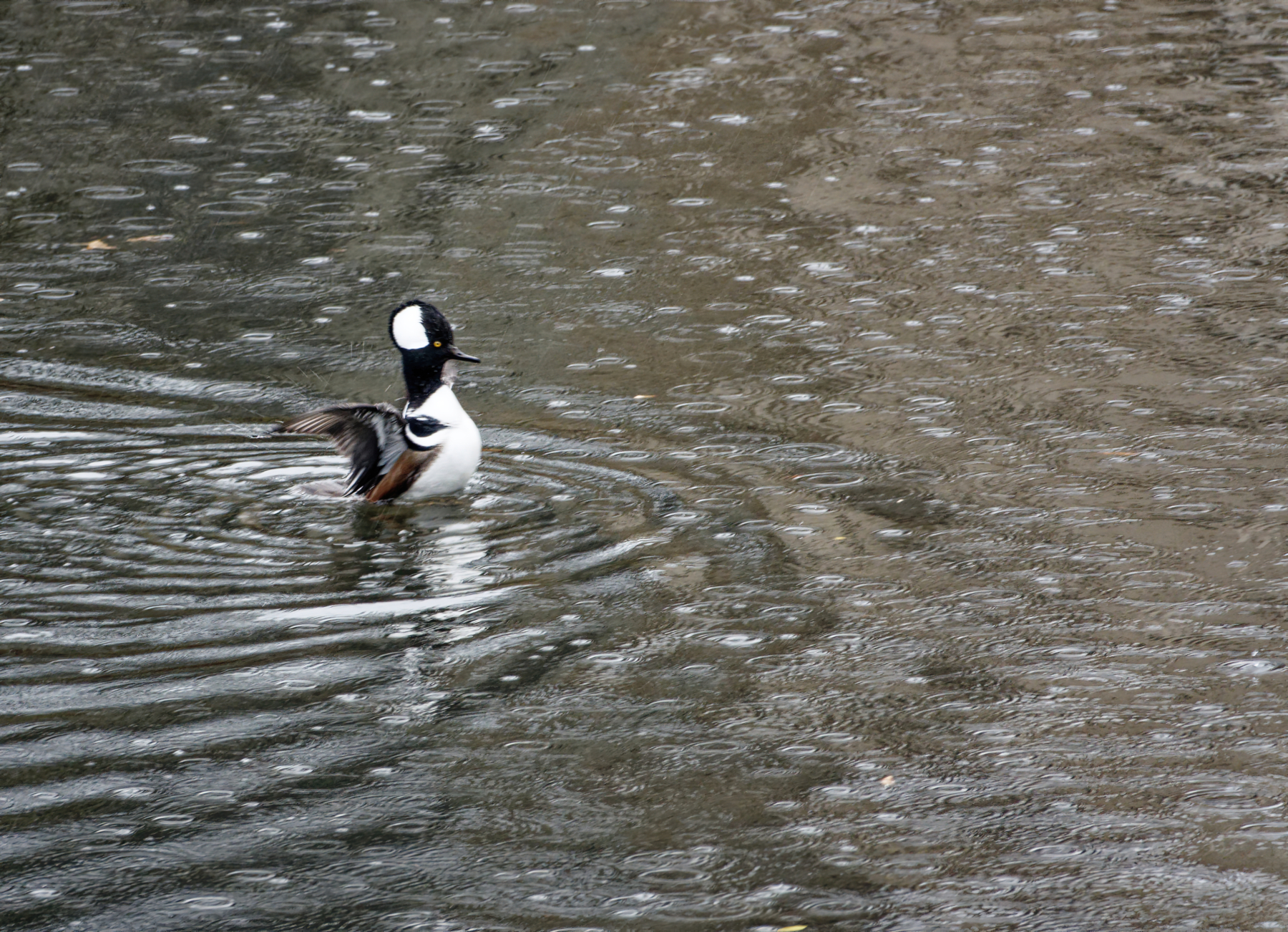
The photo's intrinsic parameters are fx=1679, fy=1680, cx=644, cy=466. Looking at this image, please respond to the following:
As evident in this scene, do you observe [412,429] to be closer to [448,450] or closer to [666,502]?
[448,450]

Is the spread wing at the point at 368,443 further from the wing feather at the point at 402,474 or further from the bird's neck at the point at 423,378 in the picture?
the bird's neck at the point at 423,378

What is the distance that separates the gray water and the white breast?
6.9 inches

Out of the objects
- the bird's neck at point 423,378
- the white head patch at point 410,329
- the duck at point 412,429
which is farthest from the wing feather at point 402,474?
the white head patch at point 410,329

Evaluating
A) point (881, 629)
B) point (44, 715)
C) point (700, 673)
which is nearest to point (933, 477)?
point (881, 629)

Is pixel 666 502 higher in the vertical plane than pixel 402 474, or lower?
lower

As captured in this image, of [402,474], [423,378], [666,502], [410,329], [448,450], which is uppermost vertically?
[410,329]

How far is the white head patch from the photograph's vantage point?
711 cm

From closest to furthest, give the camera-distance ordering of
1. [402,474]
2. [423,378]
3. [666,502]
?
[666,502] → [402,474] → [423,378]

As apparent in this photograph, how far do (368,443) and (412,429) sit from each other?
226 mm

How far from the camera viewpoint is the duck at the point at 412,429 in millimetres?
6977

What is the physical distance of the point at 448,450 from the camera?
694 centimetres

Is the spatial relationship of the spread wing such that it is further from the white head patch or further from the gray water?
the white head patch

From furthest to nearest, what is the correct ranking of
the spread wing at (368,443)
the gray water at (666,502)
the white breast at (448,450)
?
the spread wing at (368,443), the white breast at (448,450), the gray water at (666,502)

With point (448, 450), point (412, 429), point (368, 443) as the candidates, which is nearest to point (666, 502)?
point (448, 450)
